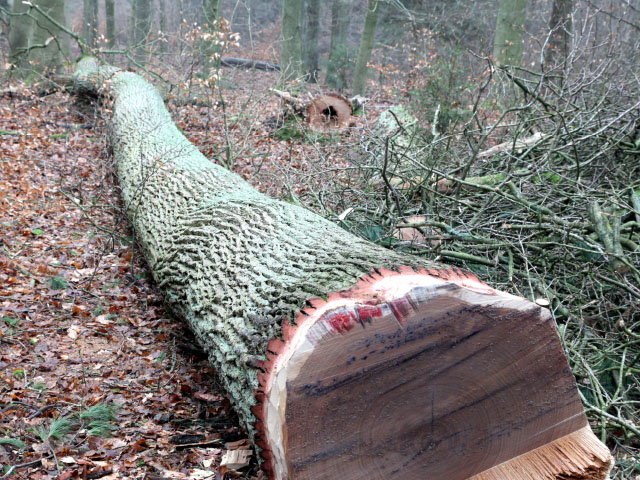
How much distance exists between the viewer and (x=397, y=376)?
1.87 m

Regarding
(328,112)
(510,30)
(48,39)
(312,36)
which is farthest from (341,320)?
(312,36)

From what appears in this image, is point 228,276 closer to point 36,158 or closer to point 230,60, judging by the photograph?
point 36,158

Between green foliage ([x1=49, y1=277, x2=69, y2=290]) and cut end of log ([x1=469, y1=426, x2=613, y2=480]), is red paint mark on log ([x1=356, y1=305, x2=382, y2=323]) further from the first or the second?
green foliage ([x1=49, y1=277, x2=69, y2=290])

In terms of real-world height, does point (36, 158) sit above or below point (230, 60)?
below

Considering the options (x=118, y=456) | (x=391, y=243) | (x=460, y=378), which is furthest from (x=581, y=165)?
(x=118, y=456)

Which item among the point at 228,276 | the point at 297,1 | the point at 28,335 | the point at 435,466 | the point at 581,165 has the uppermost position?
the point at 297,1

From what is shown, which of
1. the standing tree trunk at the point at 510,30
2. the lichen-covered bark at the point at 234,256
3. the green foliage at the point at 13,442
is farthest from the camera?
the standing tree trunk at the point at 510,30

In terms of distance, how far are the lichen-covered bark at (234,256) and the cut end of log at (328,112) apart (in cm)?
354

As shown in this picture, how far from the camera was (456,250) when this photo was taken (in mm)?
3764

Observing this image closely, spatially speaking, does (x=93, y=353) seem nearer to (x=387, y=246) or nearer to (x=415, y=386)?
(x=387, y=246)

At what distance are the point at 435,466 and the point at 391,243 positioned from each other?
2.09 m

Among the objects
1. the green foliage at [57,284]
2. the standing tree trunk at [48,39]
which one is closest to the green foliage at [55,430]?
the green foliage at [57,284]

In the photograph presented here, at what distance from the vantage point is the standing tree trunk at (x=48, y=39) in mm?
9367

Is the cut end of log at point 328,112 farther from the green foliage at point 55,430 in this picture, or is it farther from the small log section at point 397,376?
the green foliage at point 55,430
